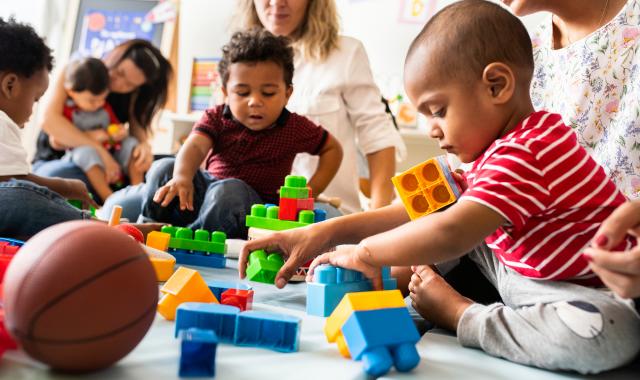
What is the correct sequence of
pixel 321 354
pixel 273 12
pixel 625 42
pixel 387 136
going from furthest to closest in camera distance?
1. pixel 387 136
2. pixel 273 12
3. pixel 625 42
4. pixel 321 354

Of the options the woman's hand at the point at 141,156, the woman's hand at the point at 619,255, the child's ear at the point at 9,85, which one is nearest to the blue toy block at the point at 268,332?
the woman's hand at the point at 619,255

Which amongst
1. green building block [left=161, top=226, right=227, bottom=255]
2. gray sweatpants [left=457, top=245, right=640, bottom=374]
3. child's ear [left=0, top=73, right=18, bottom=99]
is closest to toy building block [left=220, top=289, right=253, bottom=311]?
gray sweatpants [left=457, top=245, right=640, bottom=374]

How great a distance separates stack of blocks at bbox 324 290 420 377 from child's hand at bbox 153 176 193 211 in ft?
3.29

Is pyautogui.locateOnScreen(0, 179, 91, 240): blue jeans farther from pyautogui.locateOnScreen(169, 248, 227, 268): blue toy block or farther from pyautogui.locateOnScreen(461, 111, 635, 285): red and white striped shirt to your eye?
pyautogui.locateOnScreen(461, 111, 635, 285): red and white striped shirt

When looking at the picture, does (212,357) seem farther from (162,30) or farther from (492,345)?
(162,30)

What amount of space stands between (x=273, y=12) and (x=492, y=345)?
1685 millimetres

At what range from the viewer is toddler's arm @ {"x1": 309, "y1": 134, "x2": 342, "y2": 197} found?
2115 millimetres

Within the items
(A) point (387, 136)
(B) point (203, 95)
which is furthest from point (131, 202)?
(B) point (203, 95)

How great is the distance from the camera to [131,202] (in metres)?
2.10

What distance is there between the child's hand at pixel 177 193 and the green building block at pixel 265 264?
1.99 feet

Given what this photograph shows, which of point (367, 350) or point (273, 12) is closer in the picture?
point (367, 350)

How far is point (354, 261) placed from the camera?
1043mm

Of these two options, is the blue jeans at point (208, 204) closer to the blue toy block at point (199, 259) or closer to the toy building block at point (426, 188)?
the blue toy block at point (199, 259)

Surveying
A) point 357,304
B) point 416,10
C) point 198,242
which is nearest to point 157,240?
point 198,242
